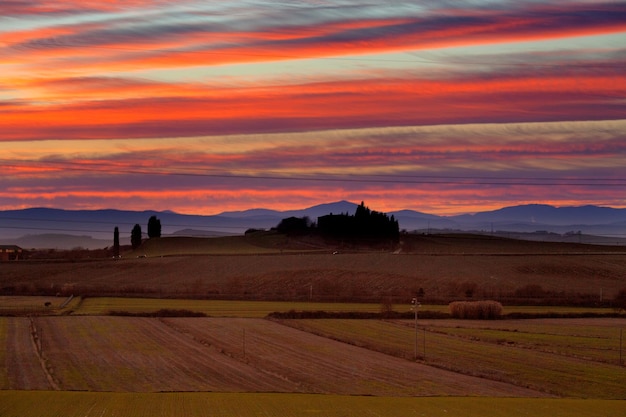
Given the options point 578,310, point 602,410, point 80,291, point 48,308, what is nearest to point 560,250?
point 578,310

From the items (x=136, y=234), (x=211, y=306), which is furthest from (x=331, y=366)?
(x=136, y=234)

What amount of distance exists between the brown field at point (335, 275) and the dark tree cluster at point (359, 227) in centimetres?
1714

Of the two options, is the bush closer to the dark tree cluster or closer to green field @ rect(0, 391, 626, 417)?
green field @ rect(0, 391, 626, 417)

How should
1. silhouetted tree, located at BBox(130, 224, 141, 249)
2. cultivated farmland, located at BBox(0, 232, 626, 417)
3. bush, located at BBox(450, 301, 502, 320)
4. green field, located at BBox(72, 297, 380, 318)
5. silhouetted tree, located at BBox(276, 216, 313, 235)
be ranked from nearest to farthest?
cultivated farmland, located at BBox(0, 232, 626, 417)
bush, located at BBox(450, 301, 502, 320)
green field, located at BBox(72, 297, 380, 318)
silhouetted tree, located at BBox(276, 216, 313, 235)
silhouetted tree, located at BBox(130, 224, 141, 249)

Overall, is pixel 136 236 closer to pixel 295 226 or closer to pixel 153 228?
pixel 153 228

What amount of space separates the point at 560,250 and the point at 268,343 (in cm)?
9795

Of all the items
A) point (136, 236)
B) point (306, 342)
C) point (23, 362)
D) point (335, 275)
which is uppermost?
point (136, 236)

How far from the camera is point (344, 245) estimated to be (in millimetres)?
162250

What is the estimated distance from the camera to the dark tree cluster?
6599 inches

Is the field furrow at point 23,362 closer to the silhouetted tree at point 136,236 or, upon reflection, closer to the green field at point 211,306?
the green field at point 211,306

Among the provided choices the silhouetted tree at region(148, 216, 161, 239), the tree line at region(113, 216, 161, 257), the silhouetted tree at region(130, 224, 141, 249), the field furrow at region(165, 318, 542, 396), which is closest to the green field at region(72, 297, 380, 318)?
the field furrow at region(165, 318, 542, 396)

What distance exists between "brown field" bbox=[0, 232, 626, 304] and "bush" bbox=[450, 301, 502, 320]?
13.1 meters

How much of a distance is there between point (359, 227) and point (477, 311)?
87.6 m

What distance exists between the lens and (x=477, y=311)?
83.4m
